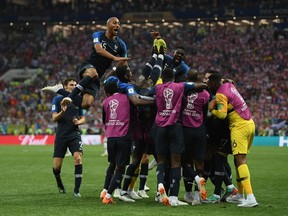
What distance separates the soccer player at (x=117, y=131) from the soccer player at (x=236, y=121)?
5.41ft

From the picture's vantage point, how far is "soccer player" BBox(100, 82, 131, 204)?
1252 cm

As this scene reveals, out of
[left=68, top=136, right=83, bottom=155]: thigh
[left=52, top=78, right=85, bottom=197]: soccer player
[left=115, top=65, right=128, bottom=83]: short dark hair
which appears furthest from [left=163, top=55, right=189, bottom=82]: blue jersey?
[left=68, top=136, right=83, bottom=155]: thigh

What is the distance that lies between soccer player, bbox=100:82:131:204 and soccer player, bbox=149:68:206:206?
731 millimetres

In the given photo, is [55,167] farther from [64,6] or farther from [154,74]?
[64,6]

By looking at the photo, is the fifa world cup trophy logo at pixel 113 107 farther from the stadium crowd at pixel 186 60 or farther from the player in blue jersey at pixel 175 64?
the stadium crowd at pixel 186 60

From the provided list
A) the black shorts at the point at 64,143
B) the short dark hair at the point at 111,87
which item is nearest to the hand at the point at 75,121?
the black shorts at the point at 64,143

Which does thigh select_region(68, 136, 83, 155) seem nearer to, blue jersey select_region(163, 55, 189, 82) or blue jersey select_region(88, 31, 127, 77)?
blue jersey select_region(88, 31, 127, 77)

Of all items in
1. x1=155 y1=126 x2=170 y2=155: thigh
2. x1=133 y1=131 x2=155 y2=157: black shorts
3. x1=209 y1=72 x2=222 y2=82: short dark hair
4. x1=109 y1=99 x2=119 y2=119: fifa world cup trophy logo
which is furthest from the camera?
x1=133 y1=131 x2=155 y2=157: black shorts

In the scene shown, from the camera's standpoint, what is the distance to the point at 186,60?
54.2 metres

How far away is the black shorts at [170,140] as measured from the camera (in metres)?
12.0

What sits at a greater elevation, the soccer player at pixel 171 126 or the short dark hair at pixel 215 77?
the short dark hair at pixel 215 77

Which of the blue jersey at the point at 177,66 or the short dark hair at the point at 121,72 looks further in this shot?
the blue jersey at the point at 177,66

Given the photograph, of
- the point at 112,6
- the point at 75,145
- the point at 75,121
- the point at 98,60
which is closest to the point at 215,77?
the point at 98,60

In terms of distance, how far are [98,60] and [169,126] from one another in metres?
2.60
